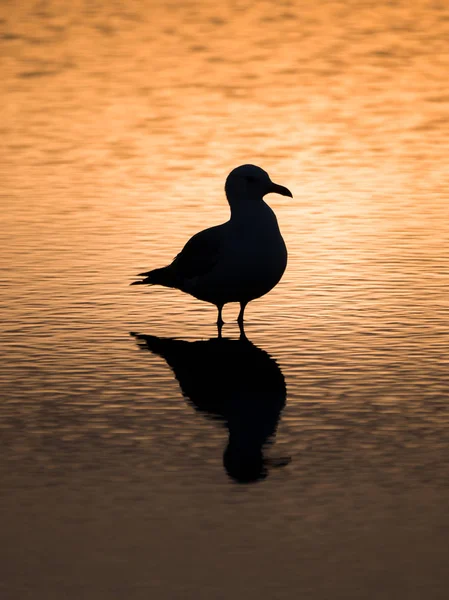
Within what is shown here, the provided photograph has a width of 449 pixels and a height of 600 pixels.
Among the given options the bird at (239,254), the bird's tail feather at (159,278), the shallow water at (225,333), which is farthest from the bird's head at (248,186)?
the shallow water at (225,333)

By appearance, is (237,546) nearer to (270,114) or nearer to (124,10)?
(270,114)

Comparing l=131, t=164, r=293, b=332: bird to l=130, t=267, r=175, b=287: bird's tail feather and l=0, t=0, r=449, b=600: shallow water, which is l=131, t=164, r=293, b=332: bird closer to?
l=130, t=267, r=175, b=287: bird's tail feather

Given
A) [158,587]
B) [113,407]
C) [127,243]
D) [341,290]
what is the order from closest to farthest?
[158,587], [113,407], [341,290], [127,243]

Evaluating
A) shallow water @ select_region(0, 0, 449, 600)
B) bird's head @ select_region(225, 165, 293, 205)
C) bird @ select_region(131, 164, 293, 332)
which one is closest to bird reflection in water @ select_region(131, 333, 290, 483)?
shallow water @ select_region(0, 0, 449, 600)

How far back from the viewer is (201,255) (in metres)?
12.0

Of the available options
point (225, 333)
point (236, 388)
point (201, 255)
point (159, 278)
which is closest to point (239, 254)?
point (201, 255)

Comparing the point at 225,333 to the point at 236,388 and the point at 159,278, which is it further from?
the point at 236,388

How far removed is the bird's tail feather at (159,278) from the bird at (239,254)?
0.03 metres

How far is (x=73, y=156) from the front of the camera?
17.9m

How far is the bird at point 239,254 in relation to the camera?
38.0ft

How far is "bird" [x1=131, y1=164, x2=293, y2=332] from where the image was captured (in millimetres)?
11570

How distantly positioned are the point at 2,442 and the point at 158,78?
46.3 ft

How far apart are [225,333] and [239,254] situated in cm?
61

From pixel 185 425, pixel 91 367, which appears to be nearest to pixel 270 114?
pixel 91 367
